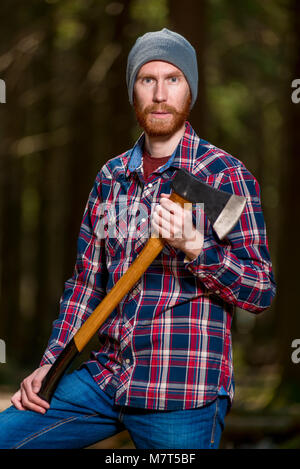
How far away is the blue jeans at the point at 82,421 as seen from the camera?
3068 mm

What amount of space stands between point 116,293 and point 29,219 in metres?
24.9

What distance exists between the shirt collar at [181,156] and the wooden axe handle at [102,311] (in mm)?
245

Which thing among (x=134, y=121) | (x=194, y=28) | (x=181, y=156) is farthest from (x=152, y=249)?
(x=134, y=121)

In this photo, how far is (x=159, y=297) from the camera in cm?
311

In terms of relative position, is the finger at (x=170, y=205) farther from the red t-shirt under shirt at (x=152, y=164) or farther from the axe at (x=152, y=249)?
the red t-shirt under shirt at (x=152, y=164)

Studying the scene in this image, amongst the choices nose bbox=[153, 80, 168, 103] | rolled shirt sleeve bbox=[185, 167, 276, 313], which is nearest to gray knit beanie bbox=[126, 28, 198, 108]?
nose bbox=[153, 80, 168, 103]

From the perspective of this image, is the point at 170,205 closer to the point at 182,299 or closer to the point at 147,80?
the point at 182,299

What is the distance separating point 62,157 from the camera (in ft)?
72.3

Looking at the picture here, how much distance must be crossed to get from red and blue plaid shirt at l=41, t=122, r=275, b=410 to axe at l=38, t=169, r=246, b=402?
0.08 metres

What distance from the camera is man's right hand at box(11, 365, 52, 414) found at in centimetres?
325

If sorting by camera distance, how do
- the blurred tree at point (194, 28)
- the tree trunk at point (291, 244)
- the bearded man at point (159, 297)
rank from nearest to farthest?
the bearded man at point (159, 297)
the blurred tree at point (194, 28)
the tree trunk at point (291, 244)

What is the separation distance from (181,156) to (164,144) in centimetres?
14

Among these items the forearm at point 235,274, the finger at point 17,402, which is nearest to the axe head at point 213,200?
A: the forearm at point 235,274

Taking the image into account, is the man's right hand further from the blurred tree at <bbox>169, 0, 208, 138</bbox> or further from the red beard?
the blurred tree at <bbox>169, 0, 208, 138</bbox>
